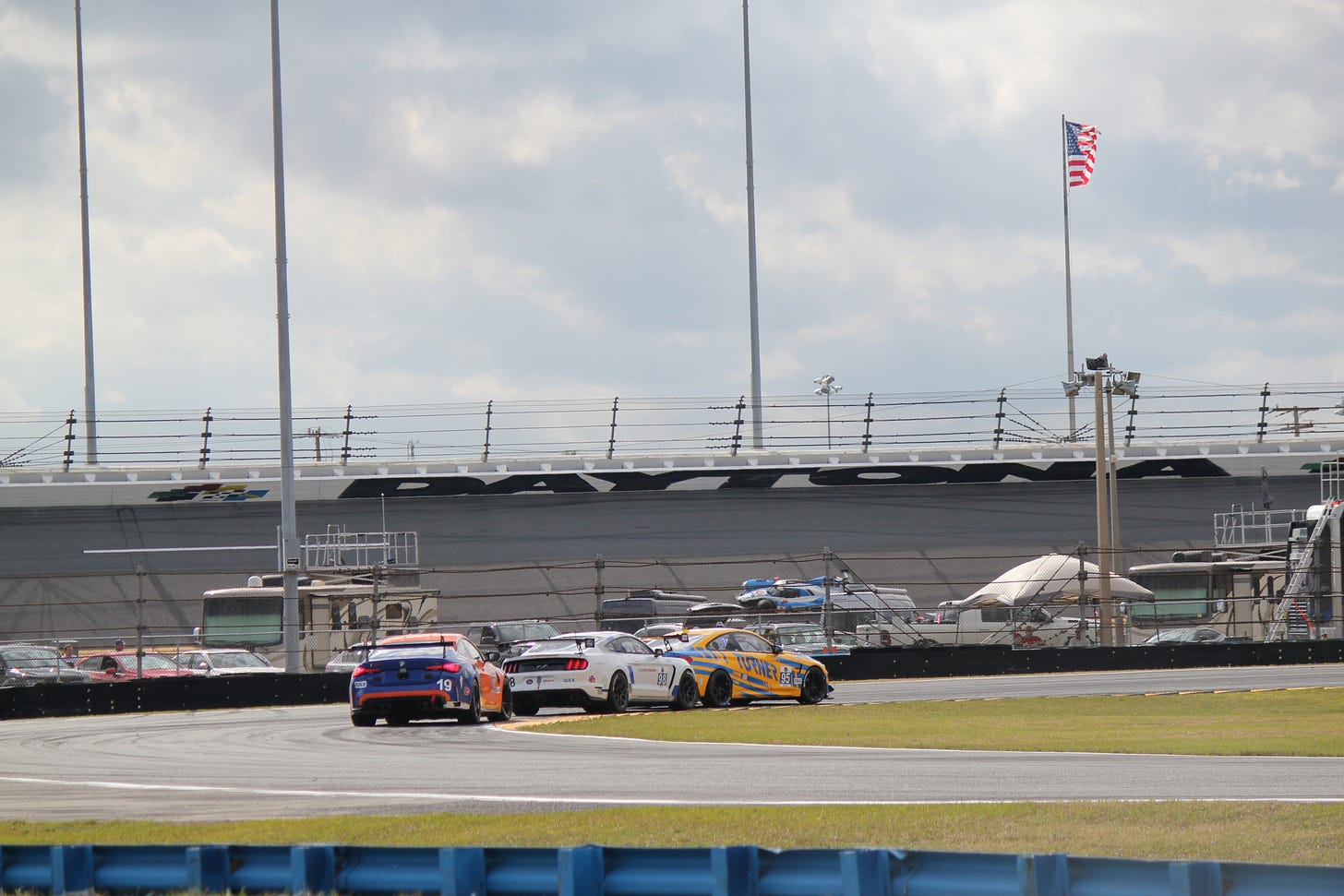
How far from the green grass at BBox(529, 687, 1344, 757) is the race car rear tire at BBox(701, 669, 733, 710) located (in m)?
0.72

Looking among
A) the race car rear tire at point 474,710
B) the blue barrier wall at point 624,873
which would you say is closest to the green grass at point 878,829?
the blue barrier wall at point 624,873

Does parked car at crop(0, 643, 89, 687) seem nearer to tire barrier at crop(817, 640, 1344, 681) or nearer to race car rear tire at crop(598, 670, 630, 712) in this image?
race car rear tire at crop(598, 670, 630, 712)

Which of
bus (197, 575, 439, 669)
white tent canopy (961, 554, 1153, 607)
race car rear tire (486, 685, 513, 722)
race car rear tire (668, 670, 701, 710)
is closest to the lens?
race car rear tire (486, 685, 513, 722)

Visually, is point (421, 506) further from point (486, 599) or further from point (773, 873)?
point (773, 873)

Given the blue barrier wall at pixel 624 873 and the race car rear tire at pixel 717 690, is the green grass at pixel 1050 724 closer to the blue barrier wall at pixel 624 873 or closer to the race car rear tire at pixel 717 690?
the race car rear tire at pixel 717 690

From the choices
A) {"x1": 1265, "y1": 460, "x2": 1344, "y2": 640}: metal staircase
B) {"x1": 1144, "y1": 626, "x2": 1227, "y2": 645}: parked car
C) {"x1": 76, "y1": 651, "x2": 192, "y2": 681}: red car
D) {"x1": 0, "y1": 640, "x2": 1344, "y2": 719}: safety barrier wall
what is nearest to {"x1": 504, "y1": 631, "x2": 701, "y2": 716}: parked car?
{"x1": 0, "y1": 640, "x2": 1344, "y2": 719}: safety barrier wall

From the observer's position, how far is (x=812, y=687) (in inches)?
944

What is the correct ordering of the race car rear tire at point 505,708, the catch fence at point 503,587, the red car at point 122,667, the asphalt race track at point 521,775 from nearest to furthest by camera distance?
the asphalt race track at point 521,775 < the race car rear tire at point 505,708 < the red car at point 122,667 < the catch fence at point 503,587

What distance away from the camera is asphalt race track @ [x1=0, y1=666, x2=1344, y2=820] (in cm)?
1071

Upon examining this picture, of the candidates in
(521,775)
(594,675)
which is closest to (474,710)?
(594,675)

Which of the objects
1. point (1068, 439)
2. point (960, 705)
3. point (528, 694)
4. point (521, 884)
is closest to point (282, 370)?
point (528, 694)

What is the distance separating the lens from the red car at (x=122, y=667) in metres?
30.7

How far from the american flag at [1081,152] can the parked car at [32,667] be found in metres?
37.8

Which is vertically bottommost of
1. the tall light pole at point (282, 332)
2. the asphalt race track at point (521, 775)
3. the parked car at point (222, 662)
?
the parked car at point (222, 662)
